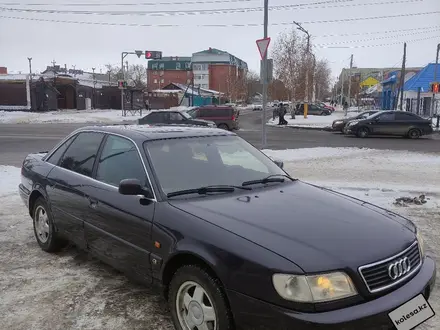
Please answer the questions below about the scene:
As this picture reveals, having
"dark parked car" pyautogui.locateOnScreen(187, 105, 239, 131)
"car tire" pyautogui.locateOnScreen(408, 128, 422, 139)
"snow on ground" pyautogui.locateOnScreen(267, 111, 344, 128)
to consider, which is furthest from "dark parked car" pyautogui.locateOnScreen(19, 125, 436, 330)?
"snow on ground" pyautogui.locateOnScreen(267, 111, 344, 128)

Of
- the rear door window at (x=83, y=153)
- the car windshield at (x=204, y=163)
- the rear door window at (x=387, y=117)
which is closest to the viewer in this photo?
the car windshield at (x=204, y=163)

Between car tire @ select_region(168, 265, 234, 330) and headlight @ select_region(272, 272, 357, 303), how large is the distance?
0.43m

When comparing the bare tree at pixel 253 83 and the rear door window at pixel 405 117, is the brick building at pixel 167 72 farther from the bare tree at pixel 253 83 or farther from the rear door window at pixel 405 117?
the rear door window at pixel 405 117

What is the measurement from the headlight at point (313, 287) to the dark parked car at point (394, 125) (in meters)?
20.9

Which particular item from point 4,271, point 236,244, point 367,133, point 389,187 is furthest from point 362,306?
point 367,133

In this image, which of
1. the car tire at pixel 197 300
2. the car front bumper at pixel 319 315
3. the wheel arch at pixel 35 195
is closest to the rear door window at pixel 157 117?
the wheel arch at pixel 35 195

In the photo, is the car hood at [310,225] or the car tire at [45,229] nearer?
the car hood at [310,225]

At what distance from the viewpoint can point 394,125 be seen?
72.1ft

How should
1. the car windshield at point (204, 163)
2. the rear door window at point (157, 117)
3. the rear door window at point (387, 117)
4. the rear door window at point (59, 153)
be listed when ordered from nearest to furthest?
the car windshield at point (204, 163)
the rear door window at point (59, 153)
the rear door window at point (387, 117)
the rear door window at point (157, 117)

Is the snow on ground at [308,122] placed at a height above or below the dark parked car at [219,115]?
below

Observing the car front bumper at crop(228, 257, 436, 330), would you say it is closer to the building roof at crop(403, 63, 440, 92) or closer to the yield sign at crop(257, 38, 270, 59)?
the yield sign at crop(257, 38, 270, 59)

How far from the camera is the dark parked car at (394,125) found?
21.8 metres

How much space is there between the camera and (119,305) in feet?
12.1

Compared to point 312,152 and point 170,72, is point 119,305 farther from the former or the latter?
point 170,72
